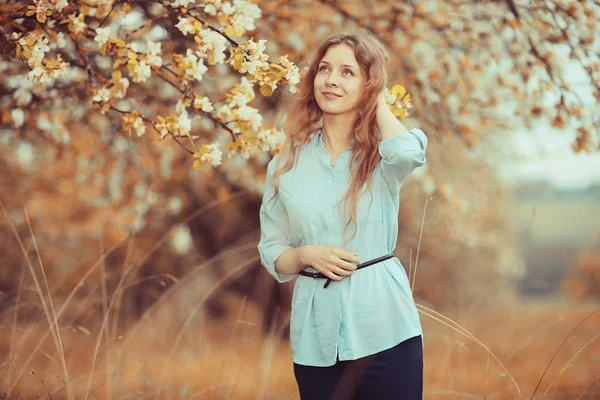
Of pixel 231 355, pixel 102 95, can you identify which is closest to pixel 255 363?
pixel 231 355

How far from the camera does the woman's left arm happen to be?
6.04 ft

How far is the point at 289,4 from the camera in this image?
445 cm

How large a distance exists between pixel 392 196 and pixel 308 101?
432 millimetres

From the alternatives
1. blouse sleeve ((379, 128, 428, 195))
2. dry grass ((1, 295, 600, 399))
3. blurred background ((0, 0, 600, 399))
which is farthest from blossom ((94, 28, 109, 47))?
dry grass ((1, 295, 600, 399))

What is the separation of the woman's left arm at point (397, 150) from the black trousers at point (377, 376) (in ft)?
1.41

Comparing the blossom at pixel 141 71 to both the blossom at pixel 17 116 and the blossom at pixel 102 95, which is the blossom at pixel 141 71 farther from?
the blossom at pixel 17 116

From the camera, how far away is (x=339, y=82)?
1.98 metres

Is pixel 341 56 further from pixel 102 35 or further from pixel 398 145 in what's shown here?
pixel 102 35

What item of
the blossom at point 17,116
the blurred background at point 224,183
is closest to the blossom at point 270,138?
the blurred background at point 224,183

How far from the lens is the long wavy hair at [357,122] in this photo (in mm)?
1918

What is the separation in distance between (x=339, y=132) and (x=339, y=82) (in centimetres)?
14

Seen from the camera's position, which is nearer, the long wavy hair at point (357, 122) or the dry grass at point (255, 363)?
the long wavy hair at point (357, 122)

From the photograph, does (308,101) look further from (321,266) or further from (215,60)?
(321,266)

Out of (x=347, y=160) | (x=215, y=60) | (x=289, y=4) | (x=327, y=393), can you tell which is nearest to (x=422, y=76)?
(x=289, y=4)
